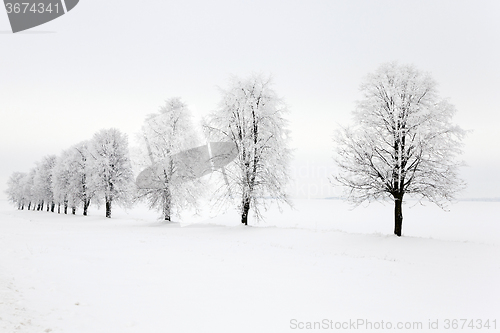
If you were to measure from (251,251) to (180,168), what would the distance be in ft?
50.3

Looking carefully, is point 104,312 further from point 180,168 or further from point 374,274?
point 180,168

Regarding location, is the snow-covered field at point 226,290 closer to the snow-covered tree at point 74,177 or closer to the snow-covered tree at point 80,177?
the snow-covered tree at point 80,177

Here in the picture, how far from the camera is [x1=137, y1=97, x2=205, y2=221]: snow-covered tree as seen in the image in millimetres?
25516

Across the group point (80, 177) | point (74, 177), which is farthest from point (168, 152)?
point (74, 177)

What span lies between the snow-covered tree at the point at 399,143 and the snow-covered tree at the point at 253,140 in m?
5.38

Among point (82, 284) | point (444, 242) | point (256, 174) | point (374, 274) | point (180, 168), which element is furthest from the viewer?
point (180, 168)

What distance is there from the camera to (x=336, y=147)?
18.2 m

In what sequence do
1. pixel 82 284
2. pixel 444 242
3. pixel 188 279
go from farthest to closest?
1. pixel 444 242
2. pixel 188 279
3. pixel 82 284

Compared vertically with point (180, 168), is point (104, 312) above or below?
below

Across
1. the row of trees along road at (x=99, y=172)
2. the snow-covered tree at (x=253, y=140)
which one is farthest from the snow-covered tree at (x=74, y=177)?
the snow-covered tree at (x=253, y=140)

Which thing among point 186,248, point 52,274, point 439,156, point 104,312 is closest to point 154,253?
point 186,248

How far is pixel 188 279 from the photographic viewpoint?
27.1ft

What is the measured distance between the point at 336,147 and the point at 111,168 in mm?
29405

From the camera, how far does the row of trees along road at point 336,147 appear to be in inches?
640
